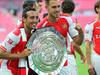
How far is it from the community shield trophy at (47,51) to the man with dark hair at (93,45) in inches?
52.8

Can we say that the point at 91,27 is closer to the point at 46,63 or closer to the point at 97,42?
the point at 97,42

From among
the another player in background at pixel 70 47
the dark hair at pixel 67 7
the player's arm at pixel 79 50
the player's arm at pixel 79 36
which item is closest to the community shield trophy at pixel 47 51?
the player's arm at pixel 79 36

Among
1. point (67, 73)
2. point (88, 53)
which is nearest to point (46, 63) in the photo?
point (67, 73)

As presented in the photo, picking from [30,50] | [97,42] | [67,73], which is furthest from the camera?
[97,42]

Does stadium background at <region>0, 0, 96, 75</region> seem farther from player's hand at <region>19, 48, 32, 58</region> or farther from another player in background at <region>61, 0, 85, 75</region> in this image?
player's hand at <region>19, 48, 32, 58</region>

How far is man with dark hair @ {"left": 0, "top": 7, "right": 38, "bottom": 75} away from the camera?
5.99 metres

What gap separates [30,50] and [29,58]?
105 millimetres

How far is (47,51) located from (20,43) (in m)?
0.34

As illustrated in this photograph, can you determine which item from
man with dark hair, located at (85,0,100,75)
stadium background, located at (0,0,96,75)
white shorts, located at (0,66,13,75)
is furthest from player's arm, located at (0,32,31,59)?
stadium background, located at (0,0,96,75)

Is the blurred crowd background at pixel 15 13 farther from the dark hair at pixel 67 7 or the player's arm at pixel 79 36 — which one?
the player's arm at pixel 79 36

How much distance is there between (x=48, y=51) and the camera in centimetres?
600

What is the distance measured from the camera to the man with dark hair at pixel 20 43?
19.6 feet

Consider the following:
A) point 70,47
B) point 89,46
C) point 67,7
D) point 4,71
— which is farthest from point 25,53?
point 67,7

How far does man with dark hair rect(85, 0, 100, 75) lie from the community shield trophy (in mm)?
1340
